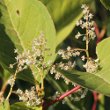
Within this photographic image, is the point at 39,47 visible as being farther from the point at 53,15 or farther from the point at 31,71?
the point at 53,15

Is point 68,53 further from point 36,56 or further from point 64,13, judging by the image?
point 64,13

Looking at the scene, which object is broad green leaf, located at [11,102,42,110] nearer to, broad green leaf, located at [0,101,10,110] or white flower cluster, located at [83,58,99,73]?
broad green leaf, located at [0,101,10,110]

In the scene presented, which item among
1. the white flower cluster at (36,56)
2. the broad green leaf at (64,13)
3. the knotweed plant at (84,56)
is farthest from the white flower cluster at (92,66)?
the broad green leaf at (64,13)

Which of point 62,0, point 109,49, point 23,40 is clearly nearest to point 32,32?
point 23,40

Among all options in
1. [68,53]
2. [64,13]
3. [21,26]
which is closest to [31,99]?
[68,53]

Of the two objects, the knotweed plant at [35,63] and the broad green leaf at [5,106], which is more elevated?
the knotweed plant at [35,63]

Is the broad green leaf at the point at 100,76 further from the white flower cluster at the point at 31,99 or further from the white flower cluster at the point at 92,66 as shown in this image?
the white flower cluster at the point at 31,99

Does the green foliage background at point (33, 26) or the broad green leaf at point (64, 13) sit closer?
the green foliage background at point (33, 26)
